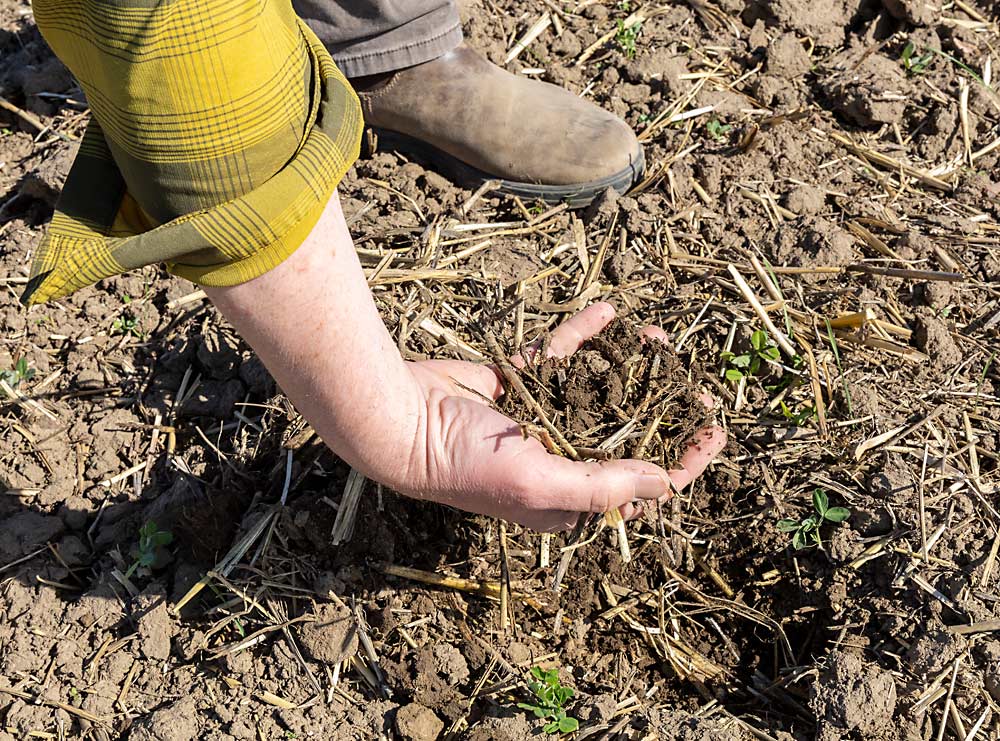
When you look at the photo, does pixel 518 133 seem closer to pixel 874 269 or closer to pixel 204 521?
pixel 874 269

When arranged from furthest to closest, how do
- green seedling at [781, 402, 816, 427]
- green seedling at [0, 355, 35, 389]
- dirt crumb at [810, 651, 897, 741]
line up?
green seedling at [0, 355, 35, 389] < green seedling at [781, 402, 816, 427] < dirt crumb at [810, 651, 897, 741]

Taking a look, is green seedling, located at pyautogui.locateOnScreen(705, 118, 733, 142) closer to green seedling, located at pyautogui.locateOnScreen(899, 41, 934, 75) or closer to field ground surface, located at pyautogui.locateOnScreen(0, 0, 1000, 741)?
field ground surface, located at pyautogui.locateOnScreen(0, 0, 1000, 741)

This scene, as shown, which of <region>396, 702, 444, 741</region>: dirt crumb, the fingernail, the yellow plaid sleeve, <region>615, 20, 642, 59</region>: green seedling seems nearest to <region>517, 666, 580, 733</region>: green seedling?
<region>396, 702, 444, 741</region>: dirt crumb

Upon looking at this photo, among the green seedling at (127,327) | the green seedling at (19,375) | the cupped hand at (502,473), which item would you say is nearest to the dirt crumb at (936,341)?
the cupped hand at (502,473)

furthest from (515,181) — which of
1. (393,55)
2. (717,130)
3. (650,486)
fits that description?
(650,486)

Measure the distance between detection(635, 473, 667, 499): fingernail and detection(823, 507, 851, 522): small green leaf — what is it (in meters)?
0.55

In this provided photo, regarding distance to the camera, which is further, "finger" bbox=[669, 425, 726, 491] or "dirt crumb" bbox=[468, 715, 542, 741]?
"finger" bbox=[669, 425, 726, 491]

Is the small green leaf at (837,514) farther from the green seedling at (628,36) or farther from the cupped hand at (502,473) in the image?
the green seedling at (628,36)

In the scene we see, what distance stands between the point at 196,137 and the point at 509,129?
1839 millimetres

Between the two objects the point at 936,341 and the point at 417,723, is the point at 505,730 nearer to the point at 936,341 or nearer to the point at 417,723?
the point at 417,723

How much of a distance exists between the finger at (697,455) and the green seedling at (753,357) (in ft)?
1.10

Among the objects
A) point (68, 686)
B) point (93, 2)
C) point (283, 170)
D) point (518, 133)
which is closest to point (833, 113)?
point (518, 133)

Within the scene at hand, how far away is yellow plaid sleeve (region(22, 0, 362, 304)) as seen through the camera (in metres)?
1.26

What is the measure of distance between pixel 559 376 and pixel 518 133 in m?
1.14
